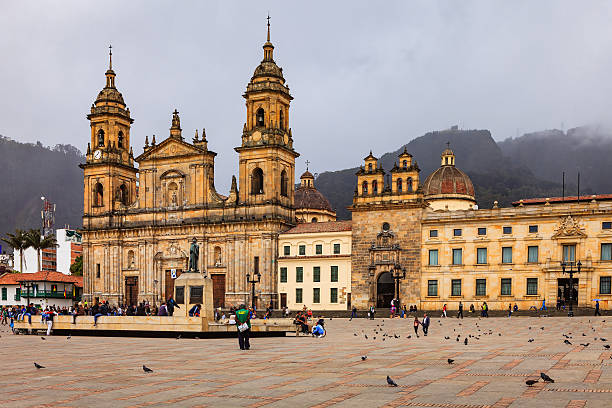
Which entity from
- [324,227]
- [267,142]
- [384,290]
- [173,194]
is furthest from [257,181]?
[384,290]

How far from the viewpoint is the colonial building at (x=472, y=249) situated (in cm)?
5434

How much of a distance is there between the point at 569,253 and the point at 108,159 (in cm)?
5019

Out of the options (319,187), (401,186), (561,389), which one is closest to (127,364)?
(561,389)

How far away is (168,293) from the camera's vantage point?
72375 mm

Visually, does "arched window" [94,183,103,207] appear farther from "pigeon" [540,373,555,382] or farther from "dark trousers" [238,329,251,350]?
"pigeon" [540,373,555,382]

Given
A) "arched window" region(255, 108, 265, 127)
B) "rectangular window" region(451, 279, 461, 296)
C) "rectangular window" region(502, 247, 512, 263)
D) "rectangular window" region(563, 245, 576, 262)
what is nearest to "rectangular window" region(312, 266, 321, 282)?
"rectangular window" region(451, 279, 461, 296)

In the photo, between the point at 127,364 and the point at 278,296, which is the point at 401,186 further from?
the point at 127,364

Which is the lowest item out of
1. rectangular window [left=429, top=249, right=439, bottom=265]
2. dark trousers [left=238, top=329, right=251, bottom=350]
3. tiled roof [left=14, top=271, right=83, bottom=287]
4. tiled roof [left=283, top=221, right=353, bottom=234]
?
tiled roof [left=14, top=271, right=83, bottom=287]

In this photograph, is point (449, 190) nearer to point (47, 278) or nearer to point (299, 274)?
point (299, 274)

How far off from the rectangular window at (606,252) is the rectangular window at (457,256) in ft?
36.1

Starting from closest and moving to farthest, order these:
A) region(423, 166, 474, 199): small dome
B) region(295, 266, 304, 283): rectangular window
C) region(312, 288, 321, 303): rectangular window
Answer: region(312, 288, 321, 303): rectangular window, region(295, 266, 304, 283): rectangular window, region(423, 166, 474, 199): small dome

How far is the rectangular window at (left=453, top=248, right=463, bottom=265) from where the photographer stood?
58938mm

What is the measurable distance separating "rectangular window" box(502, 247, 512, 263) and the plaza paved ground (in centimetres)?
3475

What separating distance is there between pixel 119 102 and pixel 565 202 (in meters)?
50.3
